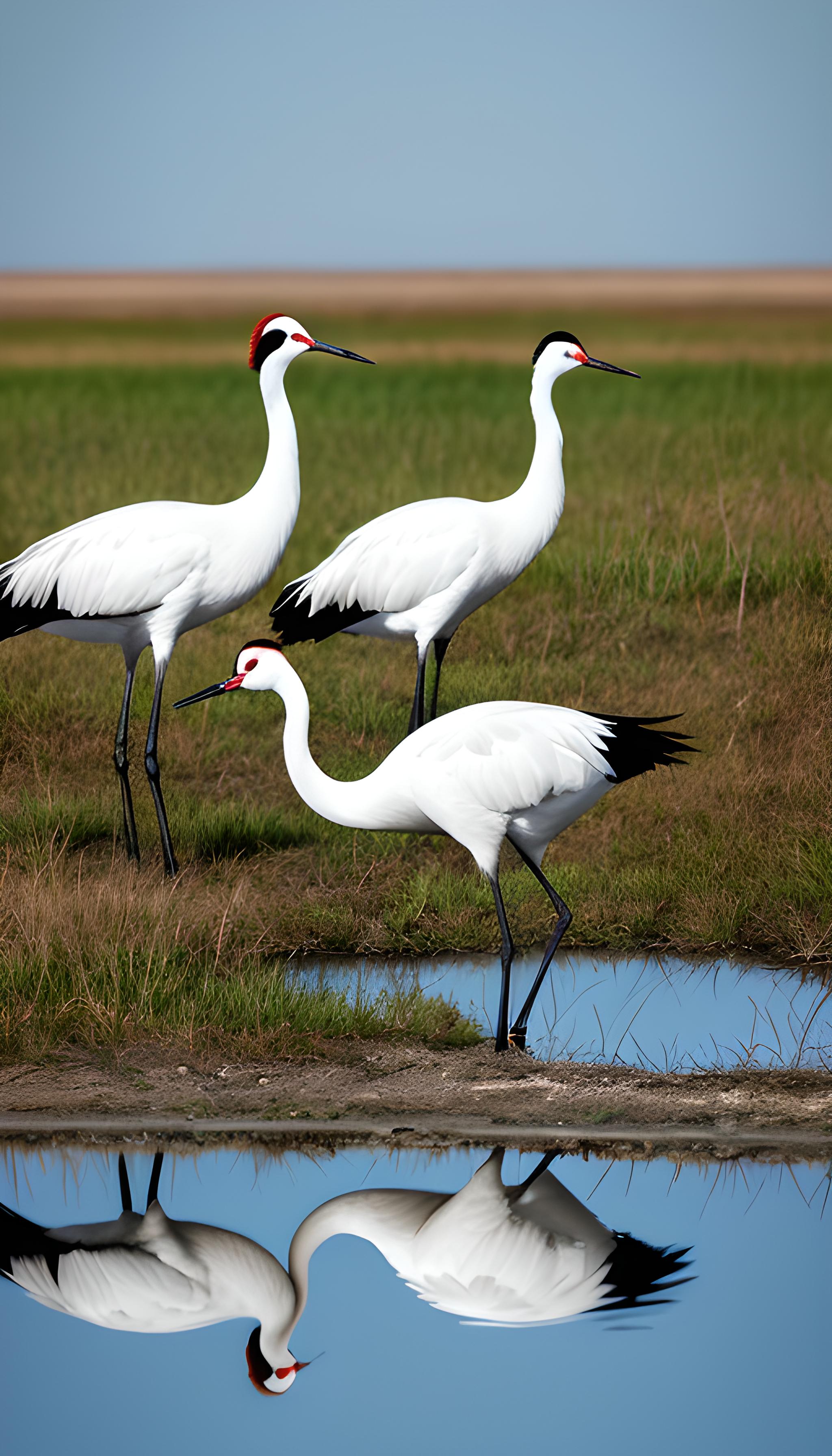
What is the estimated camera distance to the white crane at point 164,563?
279 inches

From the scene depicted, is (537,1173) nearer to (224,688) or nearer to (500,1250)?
(500,1250)

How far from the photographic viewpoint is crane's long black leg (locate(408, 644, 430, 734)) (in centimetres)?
770

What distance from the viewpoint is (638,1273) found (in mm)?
3902

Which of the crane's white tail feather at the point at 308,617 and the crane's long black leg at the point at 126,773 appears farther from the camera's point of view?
the crane's white tail feather at the point at 308,617

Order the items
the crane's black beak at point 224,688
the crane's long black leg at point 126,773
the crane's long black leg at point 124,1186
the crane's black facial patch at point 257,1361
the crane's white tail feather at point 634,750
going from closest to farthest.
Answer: the crane's black facial patch at point 257,1361
the crane's long black leg at point 124,1186
the crane's white tail feather at point 634,750
the crane's black beak at point 224,688
the crane's long black leg at point 126,773

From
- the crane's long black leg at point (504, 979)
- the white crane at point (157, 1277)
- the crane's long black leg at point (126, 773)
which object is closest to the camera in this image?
the white crane at point (157, 1277)

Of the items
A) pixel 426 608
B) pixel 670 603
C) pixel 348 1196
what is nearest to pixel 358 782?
pixel 348 1196

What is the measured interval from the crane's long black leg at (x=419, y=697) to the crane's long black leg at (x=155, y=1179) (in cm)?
338

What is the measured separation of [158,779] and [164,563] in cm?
101

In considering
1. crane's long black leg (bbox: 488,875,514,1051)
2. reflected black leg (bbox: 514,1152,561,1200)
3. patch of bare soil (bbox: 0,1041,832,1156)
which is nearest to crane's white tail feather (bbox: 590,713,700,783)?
crane's long black leg (bbox: 488,875,514,1051)

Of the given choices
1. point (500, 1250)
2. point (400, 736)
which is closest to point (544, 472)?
point (400, 736)

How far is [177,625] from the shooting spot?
23.8ft

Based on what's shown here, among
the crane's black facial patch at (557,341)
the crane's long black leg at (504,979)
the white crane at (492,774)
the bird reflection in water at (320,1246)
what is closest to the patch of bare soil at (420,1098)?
the crane's long black leg at (504,979)

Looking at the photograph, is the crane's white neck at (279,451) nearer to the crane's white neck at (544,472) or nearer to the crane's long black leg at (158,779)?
the crane's long black leg at (158,779)
